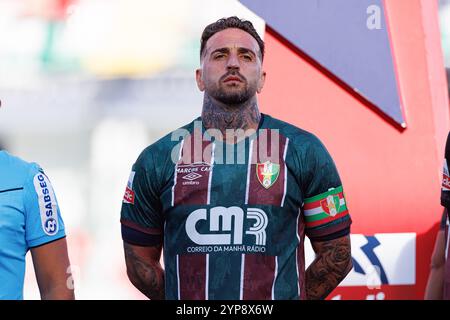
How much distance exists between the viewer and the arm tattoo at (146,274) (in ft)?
11.3

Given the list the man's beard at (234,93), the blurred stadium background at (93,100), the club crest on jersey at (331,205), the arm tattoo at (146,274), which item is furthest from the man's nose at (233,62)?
the blurred stadium background at (93,100)

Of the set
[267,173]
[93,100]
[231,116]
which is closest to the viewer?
[267,173]

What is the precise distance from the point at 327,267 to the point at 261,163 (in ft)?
1.77

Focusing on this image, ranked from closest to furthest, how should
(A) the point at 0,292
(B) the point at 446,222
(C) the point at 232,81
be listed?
(A) the point at 0,292, (C) the point at 232,81, (B) the point at 446,222

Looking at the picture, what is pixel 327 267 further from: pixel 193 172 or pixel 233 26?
pixel 233 26

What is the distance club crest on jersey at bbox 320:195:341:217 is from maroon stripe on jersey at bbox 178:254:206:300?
0.54 metres

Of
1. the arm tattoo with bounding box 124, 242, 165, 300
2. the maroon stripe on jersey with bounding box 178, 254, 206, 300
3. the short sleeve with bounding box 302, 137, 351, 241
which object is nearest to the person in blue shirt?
the maroon stripe on jersey with bounding box 178, 254, 206, 300

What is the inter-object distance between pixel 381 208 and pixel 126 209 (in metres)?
Answer: 2.09

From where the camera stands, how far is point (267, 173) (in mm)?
3250

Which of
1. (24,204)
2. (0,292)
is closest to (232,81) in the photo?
(24,204)

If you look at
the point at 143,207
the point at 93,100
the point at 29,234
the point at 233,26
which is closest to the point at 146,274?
→ the point at 143,207

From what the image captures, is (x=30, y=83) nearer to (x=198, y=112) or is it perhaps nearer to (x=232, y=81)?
(x=198, y=112)

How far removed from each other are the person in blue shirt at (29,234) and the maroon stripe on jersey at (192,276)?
1.77ft

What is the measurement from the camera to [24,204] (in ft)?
9.00
